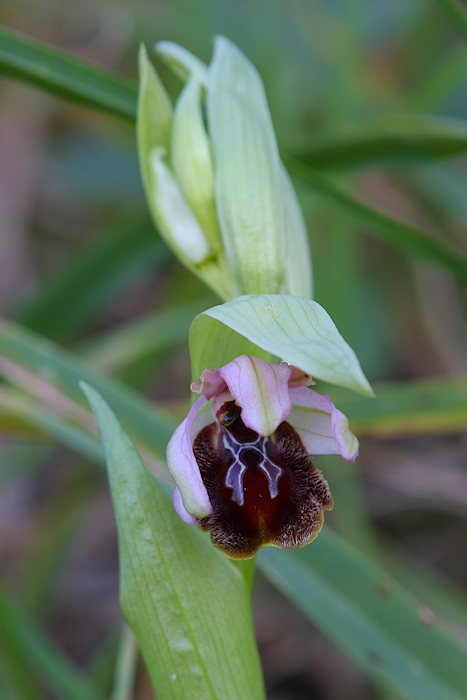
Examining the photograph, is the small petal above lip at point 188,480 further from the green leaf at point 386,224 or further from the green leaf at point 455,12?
the green leaf at point 455,12

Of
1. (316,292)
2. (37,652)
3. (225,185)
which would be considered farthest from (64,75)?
(316,292)

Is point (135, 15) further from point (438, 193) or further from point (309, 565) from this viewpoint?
point (309, 565)

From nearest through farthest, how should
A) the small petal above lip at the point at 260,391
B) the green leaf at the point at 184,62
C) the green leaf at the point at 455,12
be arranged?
the small petal above lip at the point at 260,391, the green leaf at the point at 455,12, the green leaf at the point at 184,62

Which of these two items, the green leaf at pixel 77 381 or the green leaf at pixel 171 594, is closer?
the green leaf at pixel 171 594

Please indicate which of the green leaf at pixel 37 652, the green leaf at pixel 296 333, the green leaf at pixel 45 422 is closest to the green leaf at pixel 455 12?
the green leaf at pixel 296 333

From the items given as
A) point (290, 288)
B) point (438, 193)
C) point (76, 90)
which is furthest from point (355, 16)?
point (290, 288)

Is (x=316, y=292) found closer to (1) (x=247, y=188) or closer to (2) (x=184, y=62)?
(2) (x=184, y=62)

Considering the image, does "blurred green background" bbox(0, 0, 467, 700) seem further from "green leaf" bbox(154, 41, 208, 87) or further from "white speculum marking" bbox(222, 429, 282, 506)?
"white speculum marking" bbox(222, 429, 282, 506)

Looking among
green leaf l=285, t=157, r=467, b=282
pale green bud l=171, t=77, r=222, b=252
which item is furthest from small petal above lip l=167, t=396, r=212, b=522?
green leaf l=285, t=157, r=467, b=282
